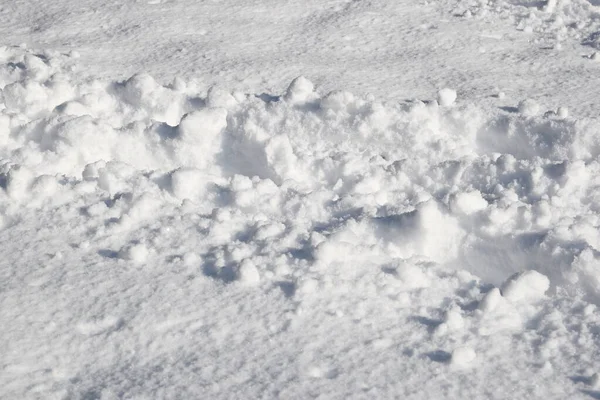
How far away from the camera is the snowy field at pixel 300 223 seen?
5.70 feet

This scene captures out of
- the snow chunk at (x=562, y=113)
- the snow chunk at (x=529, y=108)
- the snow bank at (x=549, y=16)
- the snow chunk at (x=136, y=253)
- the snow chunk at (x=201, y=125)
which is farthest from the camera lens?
the snow bank at (x=549, y=16)

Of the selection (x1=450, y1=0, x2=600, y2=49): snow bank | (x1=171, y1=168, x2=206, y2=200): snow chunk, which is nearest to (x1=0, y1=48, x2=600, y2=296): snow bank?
(x1=171, y1=168, x2=206, y2=200): snow chunk

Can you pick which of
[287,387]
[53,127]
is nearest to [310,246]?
[287,387]

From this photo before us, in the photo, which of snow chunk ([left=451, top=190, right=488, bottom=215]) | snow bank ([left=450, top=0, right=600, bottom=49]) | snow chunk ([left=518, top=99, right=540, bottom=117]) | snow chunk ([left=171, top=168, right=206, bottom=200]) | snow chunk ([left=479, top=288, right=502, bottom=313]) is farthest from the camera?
snow bank ([left=450, top=0, right=600, bottom=49])

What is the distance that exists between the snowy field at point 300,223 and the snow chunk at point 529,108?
0.01 meters

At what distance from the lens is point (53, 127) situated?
8.66 feet

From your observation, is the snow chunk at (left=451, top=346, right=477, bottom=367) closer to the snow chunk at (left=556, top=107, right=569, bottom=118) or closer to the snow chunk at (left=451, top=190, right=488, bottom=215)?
the snow chunk at (left=451, top=190, right=488, bottom=215)

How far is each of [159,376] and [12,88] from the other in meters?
1.66

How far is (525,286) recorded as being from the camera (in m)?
1.93

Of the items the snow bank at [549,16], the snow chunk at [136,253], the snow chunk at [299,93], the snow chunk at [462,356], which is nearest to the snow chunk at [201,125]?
the snow chunk at [299,93]

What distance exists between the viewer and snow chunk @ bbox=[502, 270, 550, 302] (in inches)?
75.8

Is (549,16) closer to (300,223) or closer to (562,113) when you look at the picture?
(562,113)

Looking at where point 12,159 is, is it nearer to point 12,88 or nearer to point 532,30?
point 12,88

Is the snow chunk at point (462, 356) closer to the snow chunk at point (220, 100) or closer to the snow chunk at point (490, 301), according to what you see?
the snow chunk at point (490, 301)
